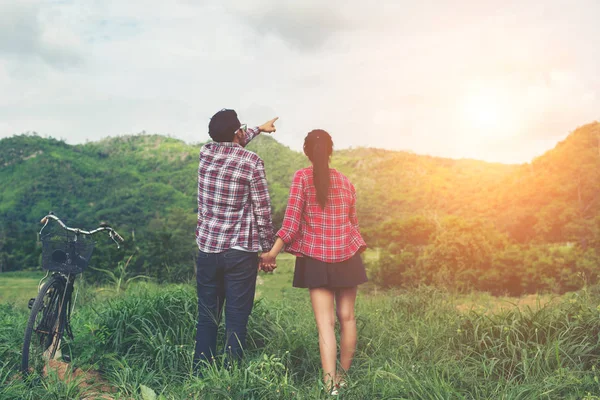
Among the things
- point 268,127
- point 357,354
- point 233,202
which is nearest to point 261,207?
point 233,202

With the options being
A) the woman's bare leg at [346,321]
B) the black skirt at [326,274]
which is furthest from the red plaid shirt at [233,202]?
the woman's bare leg at [346,321]

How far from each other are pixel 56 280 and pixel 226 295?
1350 millimetres

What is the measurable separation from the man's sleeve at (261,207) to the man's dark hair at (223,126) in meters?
0.28

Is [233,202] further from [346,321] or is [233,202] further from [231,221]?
[346,321]

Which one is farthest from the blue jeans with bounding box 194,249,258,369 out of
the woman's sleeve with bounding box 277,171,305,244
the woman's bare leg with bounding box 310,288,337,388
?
the woman's bare leg with bounding box 310,288,337,388

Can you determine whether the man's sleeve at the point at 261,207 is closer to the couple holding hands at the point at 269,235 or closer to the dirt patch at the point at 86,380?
the couple holding hands at the point at 269,235

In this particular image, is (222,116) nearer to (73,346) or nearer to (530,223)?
(73,346)

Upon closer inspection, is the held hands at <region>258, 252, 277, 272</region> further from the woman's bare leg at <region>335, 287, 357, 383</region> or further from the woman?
the woman's bare leg at <region>335, 287, 357, 383</region>

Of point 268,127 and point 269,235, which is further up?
point 268,127

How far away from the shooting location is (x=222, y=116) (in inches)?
139

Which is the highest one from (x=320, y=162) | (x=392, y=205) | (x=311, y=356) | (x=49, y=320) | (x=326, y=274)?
(x=320, y=162)

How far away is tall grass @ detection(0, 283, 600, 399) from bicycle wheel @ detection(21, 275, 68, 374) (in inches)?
7.0

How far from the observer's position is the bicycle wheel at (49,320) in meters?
3.78

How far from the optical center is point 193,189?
Result: 45.9 meters
